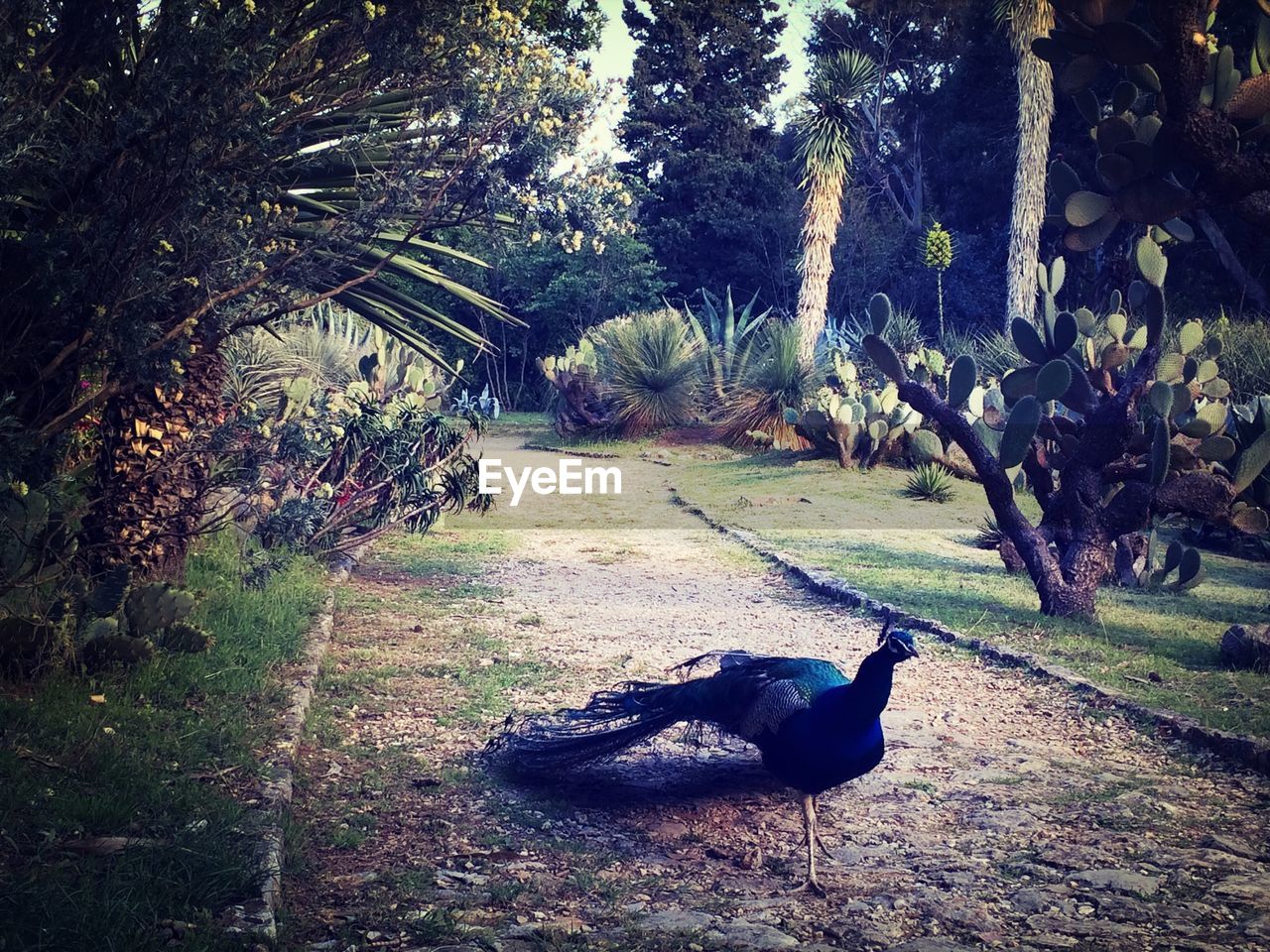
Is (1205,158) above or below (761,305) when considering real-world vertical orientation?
below

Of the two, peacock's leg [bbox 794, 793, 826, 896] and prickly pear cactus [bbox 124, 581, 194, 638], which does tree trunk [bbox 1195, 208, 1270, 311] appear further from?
prickly pear cactus [bbox 124, 581, 194, 638]

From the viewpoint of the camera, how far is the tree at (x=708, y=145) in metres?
34.3

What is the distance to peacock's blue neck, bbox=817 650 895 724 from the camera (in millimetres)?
3510

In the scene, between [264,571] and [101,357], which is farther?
[264,571]

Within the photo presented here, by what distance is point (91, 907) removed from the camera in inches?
113

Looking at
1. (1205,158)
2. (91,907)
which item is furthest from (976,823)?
(91,907)

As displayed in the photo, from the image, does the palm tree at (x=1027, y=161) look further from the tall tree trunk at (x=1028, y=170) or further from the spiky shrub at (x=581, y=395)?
the spiky shrub at (x=581, y=395)

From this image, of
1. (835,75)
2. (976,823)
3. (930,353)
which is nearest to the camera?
(976,823)

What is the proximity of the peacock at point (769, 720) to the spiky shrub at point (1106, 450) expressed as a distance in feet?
12.1

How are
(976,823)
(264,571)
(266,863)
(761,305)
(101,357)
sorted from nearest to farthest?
(266,863), (976,823), (101,357), (264,571), (761,305)

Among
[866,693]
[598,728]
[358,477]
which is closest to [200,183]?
[598,728]

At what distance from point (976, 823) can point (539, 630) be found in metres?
3.31

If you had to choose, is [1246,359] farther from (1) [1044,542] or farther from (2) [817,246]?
(2) [817,246]

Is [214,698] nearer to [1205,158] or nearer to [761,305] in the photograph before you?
[1205,158]
